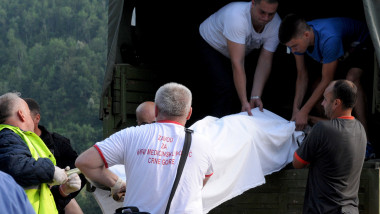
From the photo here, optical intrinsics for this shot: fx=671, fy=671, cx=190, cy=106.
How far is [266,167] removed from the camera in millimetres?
5445

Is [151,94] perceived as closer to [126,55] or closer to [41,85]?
[126,55]

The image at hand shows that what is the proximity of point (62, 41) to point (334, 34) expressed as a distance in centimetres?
6098

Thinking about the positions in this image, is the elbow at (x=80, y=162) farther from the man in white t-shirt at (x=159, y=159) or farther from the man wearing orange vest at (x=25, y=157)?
the man wearing orange vest at (x=25, y=157)

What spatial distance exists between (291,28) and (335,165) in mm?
1649

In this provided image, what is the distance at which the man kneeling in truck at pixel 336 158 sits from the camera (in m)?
4.37

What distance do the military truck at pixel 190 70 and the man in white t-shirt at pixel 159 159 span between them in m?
1.85

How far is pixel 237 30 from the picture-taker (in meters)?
6.09

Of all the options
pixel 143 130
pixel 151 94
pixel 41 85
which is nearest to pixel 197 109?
pixel 151 94

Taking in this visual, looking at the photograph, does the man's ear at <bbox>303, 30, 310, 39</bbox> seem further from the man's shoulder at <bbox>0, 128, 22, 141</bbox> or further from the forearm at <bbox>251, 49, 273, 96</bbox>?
the man's shoulder at <bbox>0, 128, 22, 141</bbox>

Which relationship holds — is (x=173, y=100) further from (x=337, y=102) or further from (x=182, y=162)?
(x=337, y=102)

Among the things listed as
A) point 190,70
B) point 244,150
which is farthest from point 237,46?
point 190,70

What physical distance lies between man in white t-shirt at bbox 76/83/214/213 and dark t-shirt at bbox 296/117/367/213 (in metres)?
0.96

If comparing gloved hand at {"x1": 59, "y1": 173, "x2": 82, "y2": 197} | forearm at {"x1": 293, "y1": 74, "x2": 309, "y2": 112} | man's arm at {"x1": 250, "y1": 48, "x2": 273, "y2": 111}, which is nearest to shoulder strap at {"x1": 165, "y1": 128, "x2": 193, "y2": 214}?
gloved hand at {"x1": 59, "y1": 173, "x2": 82, "y2": 197}

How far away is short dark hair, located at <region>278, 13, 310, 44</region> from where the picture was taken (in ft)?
18.5
